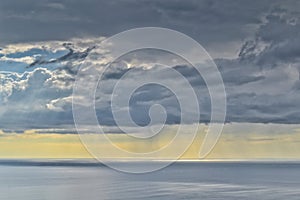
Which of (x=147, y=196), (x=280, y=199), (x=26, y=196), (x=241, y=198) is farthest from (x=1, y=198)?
(x=280, y=199)

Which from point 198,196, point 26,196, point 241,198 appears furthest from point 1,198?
point 241,198

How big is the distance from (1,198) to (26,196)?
886 centimetres

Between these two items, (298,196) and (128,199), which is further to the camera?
(298,196)

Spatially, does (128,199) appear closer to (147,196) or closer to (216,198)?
(147,196)

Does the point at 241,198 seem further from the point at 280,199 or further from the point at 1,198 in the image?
the point at 1,198

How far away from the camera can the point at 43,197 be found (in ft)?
638

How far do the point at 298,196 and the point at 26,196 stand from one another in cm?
9899

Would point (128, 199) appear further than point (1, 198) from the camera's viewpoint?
No

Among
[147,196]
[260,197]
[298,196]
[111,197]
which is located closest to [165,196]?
[147,196]

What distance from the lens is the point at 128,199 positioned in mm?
181625

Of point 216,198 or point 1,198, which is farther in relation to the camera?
point 1,198

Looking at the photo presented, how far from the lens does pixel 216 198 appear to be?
182 meters

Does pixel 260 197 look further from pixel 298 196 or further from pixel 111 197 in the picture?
pixel 111 197

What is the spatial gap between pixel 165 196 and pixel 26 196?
167 feet
